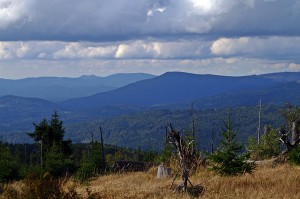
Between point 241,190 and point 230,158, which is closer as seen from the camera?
point 241,190

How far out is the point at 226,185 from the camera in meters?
13.8

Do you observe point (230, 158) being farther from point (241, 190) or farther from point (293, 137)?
point (293, 137)

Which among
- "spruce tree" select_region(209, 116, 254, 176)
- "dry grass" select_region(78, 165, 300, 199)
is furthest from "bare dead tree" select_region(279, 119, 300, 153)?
"dry grass" select_region(78, 165, 300, 199)

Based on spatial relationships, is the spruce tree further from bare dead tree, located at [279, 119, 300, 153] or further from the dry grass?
bare dead tree, located at [279, 119, 300, 153]

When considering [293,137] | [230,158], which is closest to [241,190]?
[230,158]

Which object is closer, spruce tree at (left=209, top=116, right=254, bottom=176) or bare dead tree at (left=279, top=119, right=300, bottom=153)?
spruce tree at (left=209, top=116, right=254, bottom=176)

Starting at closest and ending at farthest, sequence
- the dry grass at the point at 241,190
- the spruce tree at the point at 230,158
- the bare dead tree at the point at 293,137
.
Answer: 1. the dry grass at the point at 241,190
2. the spruce tree at the point at 230,158
3. the bare dead tree at the point at 293,137

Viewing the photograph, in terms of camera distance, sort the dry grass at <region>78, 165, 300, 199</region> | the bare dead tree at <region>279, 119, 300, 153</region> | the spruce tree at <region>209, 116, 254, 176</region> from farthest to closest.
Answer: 1. the bare dead tree at <region>279, 119, 300, 153</region>
2. the spruce tree at <region>209, 116, 254, 176</region>
3. the dry grass at <region>78, 165, 300, 199</region>

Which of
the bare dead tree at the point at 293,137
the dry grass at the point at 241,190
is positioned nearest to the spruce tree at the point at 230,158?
the dry grass at the point at 241,190

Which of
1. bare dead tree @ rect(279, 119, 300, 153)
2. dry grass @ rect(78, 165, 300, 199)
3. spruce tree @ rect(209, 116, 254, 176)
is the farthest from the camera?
bare dead tree @ rect(279, 119, 300, 153)

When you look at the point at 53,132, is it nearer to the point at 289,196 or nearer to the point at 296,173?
the point at 296,173

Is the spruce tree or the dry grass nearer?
the dry grass

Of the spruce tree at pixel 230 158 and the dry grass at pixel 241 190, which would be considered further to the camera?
the spruce tree at pixel 230 158

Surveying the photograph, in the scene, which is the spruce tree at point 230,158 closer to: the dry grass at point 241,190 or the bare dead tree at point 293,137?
the dry grass at point 241,190
